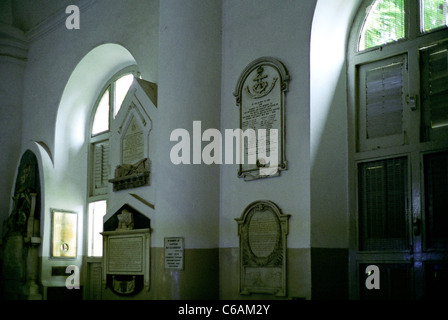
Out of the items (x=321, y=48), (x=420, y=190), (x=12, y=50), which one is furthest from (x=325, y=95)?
(x=12, y=50)

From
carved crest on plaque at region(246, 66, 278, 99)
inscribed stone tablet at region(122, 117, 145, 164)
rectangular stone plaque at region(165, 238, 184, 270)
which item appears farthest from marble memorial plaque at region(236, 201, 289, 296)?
inscribed stone tablet at region(122, 117, 145, 164)

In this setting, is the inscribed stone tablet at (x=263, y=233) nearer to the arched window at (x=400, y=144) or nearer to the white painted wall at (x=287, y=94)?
the white painted wall at (x=287, y=94)

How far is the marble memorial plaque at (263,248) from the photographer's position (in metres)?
6.87

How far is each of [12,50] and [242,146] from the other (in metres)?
6.90

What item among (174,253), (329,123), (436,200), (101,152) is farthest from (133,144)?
(436,200)

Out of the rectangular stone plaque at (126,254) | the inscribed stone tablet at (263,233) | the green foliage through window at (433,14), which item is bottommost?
the rectangular stone plaque at (126,254)

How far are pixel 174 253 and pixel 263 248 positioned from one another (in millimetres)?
1308

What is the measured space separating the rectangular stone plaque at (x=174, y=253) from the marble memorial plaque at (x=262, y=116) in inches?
48.0

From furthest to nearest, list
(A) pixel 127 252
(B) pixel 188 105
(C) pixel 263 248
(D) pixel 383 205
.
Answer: (A) pixel 127 252
(B) pixel 188 105
(C) pixel 263 248
(D) pixel 383 205

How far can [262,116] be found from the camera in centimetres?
739

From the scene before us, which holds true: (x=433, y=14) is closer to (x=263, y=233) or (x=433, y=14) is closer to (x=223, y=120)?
(x=223, y=120)

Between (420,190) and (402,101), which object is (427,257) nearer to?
(420,190)

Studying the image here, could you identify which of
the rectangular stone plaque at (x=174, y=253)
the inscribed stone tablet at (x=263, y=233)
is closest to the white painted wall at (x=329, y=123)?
the inscribed stone tablet at (x=263, y=233)
